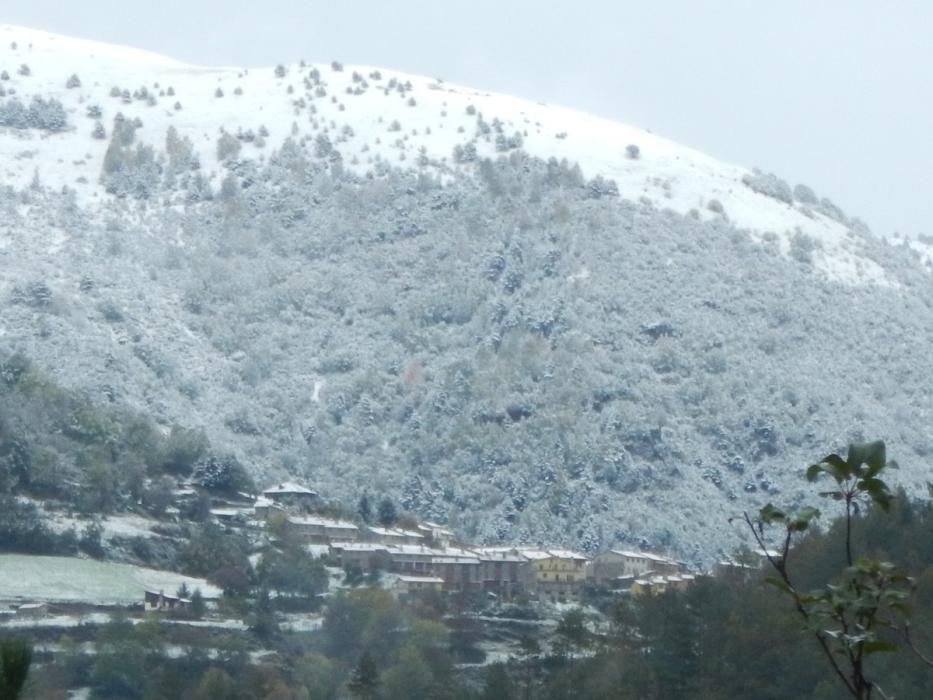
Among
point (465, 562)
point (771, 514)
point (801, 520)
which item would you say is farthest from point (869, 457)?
point (465, 562)

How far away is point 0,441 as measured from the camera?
7094cm

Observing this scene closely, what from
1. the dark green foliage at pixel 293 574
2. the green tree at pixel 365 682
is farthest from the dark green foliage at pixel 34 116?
the green tree at pixel 365 682

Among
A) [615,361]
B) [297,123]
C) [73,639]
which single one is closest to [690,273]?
[615,361]

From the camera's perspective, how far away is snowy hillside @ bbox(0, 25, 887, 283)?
103625 millimetres

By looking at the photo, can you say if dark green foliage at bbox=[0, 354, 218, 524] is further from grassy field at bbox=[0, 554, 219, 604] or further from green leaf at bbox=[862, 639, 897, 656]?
green leaf at bbox=[862, 639, 897, 656]

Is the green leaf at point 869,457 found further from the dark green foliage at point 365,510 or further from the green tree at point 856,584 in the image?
the dark green foliage at point 365,510

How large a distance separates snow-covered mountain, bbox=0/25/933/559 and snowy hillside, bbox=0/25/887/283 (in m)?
0.23

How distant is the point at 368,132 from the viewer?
361 ft

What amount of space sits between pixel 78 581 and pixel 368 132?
2091 inches

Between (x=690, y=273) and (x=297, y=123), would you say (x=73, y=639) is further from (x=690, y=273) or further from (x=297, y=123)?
(x=297, y=123)

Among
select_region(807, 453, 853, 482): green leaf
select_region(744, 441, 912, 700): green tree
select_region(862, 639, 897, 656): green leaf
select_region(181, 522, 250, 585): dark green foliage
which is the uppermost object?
select_region(181, 522, 250, 585): dark green foliage

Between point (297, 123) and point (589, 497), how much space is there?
38.5m

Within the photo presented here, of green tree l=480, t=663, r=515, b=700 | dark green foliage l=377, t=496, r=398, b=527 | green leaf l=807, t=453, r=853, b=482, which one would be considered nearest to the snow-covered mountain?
dark green foliage l=377, t=496, r=398, b=527

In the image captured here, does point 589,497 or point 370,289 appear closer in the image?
point 589,497
